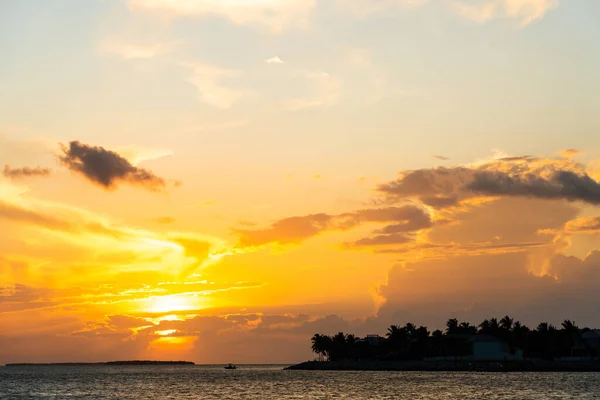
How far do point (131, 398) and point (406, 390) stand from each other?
174 ft

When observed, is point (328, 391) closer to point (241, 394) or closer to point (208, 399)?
point (241, 394)

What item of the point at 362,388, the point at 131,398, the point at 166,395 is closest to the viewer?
the point at 131,398

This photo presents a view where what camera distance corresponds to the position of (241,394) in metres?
148

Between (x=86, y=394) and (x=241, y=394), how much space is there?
31920mm

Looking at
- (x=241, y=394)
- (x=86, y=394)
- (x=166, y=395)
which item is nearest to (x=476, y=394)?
(x=241, y=394)

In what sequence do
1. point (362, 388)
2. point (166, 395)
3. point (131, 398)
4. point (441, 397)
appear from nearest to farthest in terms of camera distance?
point (441, 397) → point (131, 398) → point (166, 395) → point (362, 388)

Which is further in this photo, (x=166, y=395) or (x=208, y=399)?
(x=166, y=395)

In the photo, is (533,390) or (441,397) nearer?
(441,397)

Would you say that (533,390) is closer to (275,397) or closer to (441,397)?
(441,397)

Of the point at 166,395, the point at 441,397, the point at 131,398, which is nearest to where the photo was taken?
the point at 441,397

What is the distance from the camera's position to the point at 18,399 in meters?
132

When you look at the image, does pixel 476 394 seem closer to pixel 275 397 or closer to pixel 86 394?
pixel 275 397

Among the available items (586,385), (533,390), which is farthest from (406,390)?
(586,385)

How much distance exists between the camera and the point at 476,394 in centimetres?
13250
